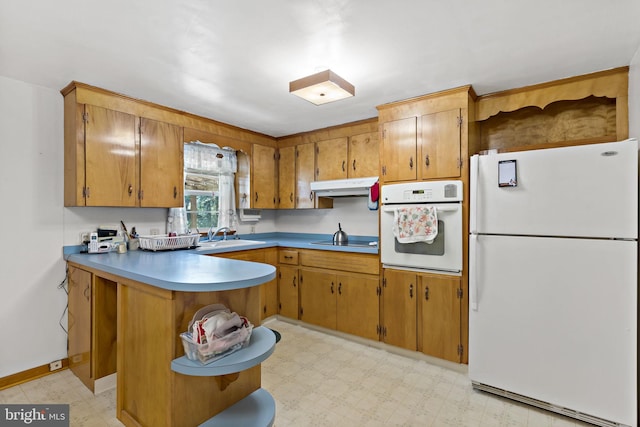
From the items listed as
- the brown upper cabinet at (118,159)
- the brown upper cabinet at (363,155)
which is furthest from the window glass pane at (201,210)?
the brown upper cabinet at (363,155)

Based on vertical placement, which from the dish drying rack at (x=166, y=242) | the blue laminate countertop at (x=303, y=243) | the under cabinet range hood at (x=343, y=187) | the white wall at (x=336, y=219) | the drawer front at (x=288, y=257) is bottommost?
the drawer front at (x=288, y=257)

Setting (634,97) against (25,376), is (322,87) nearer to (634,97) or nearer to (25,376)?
(634,97)

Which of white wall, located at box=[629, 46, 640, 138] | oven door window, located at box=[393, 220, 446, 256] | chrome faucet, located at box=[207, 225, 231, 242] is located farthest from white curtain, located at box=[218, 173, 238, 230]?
white wall, located at box=[629, 46, 640, 138]

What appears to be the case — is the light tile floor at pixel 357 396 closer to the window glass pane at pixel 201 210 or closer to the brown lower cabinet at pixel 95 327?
the brown lower cabinet at pixel 95 327

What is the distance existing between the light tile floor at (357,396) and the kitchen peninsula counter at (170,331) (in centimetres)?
42

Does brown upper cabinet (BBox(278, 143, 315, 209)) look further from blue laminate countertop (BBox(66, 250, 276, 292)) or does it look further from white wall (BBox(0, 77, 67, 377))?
white wall (BBox(0, 77, 67, 377))

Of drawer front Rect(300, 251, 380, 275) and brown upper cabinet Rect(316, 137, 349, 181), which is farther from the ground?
brown upper cabinet Rect(316, 137, 349, 181)

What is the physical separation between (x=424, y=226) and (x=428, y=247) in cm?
19

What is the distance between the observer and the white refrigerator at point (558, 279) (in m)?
1.83

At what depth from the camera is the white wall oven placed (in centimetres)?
254

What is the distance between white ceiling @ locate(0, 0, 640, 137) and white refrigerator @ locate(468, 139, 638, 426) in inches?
25.6

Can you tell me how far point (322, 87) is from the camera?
2.14 m

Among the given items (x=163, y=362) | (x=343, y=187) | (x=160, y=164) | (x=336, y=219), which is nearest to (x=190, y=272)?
(x=163, y=362)

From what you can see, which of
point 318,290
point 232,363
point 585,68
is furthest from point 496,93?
point 232,363
